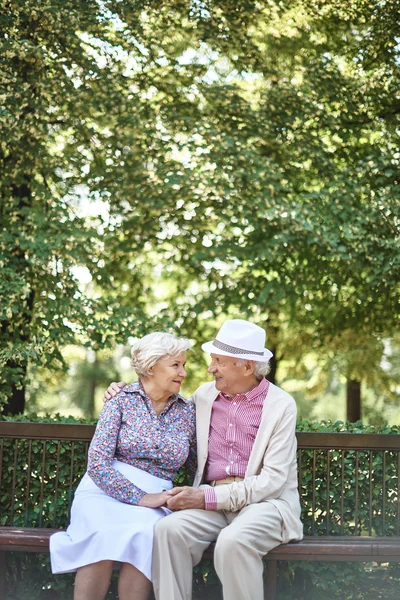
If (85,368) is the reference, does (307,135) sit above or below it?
above

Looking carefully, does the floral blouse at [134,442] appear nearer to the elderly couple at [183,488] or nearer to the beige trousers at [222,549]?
the elderly couple at [183,488]

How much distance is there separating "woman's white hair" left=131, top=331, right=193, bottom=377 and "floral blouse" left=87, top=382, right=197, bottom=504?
0.11m

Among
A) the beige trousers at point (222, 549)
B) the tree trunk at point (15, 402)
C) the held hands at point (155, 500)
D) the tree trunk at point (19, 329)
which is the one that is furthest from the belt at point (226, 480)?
the tree trunk at point (15, 402)

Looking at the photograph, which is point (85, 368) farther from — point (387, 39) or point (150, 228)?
point (387, 39)

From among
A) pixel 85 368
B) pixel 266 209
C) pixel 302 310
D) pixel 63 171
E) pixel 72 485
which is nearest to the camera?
pixel 72 485

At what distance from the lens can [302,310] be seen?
9.59 metres

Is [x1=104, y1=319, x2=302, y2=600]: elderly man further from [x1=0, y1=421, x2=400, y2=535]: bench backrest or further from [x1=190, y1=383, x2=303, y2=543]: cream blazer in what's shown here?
[x1=0, y1=421, x2=400, y2=535]: bench backrest

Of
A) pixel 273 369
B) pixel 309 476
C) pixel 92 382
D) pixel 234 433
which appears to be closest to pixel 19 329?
pixel 273 369

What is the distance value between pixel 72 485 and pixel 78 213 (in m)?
5.06

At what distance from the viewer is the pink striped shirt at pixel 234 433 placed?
13.2 feet

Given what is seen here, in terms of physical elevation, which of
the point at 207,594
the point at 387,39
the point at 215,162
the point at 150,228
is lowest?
the point at 207,594

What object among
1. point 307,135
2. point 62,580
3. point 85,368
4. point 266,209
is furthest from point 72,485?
point 85,368

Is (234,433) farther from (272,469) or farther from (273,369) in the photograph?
(273,369)

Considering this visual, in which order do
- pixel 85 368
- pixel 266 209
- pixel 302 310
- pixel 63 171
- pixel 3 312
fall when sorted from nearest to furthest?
pixel 3 312
pixel 266 209
pixel 63 171
pixel 302 310
pixel 85 368
